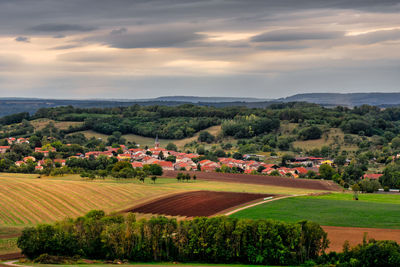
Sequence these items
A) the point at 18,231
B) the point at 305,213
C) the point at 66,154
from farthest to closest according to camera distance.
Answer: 1. the point at 66,154
2. the point at 305,213
3. the point at 18,231

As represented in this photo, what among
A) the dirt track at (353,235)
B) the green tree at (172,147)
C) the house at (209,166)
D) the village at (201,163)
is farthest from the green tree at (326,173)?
the green tree at (172,147)

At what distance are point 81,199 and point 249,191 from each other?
28.7 metres

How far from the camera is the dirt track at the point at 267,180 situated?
315 feet

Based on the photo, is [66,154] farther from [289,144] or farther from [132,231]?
[132,231]

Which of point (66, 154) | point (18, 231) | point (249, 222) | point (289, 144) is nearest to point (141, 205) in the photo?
point (18, 231)

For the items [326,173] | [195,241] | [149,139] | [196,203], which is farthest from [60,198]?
[149,139]

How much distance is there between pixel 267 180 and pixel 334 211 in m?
38.1

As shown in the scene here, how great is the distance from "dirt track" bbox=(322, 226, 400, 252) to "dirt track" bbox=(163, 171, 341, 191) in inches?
1508

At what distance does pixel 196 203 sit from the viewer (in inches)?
2721

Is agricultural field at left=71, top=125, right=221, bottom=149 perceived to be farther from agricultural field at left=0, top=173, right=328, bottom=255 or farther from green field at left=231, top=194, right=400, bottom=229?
green field at left=231, top=194, right=400, bottom=229

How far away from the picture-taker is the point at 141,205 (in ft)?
222

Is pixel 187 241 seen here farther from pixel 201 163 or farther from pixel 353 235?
pixel 201 163

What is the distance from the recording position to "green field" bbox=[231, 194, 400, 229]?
58031 millimetres

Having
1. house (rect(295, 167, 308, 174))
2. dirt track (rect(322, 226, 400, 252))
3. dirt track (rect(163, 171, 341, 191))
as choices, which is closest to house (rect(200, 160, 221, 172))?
dirt track (rect(163, 171, 341, 191))
